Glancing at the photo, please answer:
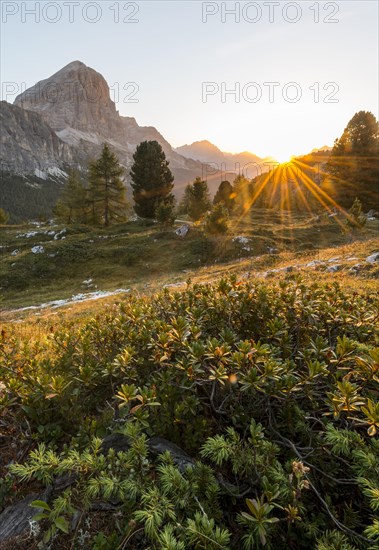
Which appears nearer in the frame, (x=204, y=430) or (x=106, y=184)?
(x=204, y=430)

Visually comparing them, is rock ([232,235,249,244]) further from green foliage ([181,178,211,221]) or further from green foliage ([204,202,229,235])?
green foliage ([181,178,211,221])

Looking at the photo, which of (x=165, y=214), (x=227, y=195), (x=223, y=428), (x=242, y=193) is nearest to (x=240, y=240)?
(x=165, y=214)

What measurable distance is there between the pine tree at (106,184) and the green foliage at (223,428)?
4831cm

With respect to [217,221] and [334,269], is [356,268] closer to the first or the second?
[334,269]

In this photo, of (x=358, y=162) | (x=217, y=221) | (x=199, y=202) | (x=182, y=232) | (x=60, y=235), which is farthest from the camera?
(x=199, y=202)

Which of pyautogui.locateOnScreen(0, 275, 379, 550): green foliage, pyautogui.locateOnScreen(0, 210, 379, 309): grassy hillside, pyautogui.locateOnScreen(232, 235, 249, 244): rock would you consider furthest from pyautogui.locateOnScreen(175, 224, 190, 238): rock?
pyautogui.locateOnScreen(0, 275, 379, 550): green foliage

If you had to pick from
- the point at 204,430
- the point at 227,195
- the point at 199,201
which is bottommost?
the point at 204,430

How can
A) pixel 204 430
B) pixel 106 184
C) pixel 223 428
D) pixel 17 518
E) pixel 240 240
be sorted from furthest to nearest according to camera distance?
pixel 106 184
pixel 240 240
pixel 223 428
pixel 204 430
pixel 17 518

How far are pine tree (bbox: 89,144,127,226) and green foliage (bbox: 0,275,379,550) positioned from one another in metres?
48.3

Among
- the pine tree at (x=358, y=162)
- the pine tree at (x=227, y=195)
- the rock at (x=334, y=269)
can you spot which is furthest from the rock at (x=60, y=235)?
the pine tree at (x=358, y=162)

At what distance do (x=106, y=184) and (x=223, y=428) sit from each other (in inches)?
1987

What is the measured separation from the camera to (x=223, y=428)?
3.11 m

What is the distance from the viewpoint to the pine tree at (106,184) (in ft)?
157

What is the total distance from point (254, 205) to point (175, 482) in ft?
256
